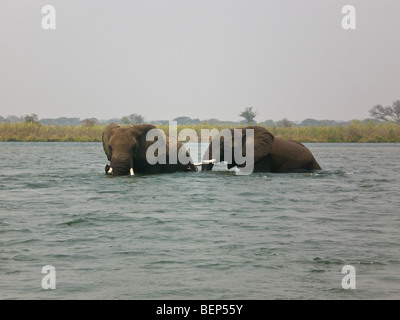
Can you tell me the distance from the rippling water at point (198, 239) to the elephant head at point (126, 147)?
385 mm

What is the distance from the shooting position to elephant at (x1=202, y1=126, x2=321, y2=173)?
17469 mm

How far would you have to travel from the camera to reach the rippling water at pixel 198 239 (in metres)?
7.00

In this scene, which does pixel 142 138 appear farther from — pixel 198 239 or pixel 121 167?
pixel 198 239

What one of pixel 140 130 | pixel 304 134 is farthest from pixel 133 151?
pixel 304 134

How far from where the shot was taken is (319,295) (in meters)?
6.76

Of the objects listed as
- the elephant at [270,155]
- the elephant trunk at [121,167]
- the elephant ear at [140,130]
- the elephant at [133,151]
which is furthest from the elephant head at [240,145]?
the elephant trunk at [121,167]

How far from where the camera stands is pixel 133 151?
16750mm

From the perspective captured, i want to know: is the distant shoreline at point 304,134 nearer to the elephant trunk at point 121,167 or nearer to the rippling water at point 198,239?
the elephant trunk at point 121,167

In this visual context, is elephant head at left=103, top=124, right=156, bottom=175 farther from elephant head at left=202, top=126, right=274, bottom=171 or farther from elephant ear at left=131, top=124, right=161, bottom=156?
elephant head at left=202, top=126, right=274, bottom=171

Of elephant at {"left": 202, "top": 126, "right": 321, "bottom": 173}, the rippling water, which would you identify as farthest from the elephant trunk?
elephant at {"left": 202, "top": 126, "right": 321, "bottom": 173}

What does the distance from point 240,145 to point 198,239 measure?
27.7ft
